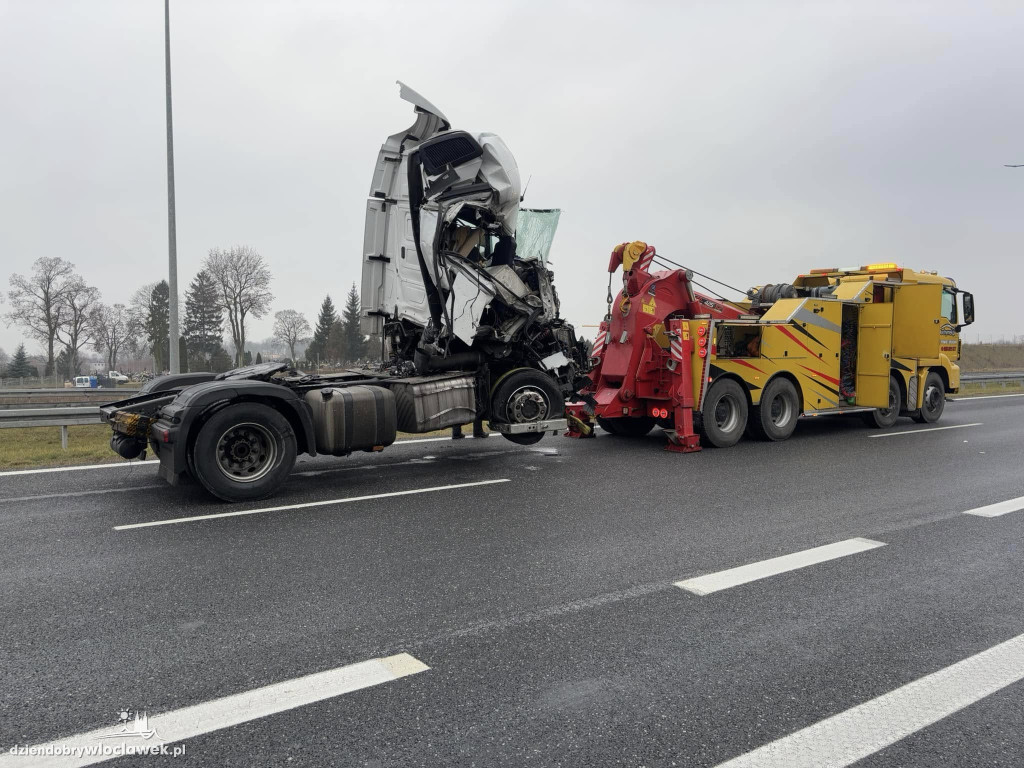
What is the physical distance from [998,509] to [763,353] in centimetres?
475

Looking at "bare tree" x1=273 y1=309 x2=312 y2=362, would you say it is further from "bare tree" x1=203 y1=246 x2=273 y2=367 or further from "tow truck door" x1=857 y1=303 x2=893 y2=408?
"tow truck door" x1=857 y1=303 x2=893 y2=408

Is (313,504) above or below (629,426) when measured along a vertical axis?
below

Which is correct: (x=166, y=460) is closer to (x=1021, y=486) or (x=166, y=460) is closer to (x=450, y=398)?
(x=450, y=398)

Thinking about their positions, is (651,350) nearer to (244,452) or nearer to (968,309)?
(244,452)

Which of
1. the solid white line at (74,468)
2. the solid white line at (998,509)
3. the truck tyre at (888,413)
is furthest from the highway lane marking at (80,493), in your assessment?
the truck tyre at (888,413)

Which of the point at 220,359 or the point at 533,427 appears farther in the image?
the point at 220,359

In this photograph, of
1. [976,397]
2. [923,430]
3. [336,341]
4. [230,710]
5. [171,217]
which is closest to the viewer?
[230,710]

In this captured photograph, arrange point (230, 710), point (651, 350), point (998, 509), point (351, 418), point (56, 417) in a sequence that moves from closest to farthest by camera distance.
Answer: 1. point (230, 710)
2. point (998, 509)
3. point (351, 418)
4. point (651, 350)
5. point (56, 417)

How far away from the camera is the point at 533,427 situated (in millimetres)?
8727

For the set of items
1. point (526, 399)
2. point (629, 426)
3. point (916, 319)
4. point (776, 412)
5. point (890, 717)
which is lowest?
point (890, 717)

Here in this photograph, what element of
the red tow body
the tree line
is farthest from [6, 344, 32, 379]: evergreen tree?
the red tow body

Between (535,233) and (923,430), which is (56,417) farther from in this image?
(923,430)

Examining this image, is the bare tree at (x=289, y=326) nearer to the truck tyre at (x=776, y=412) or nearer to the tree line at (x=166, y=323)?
the tree line at (x=166, y=323)

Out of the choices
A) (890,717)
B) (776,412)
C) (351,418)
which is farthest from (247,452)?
(776,412)
